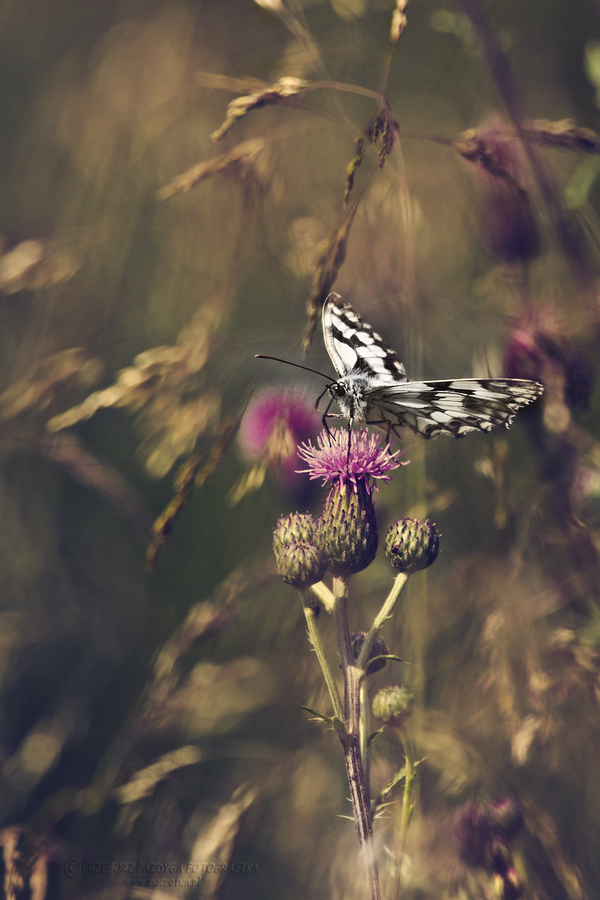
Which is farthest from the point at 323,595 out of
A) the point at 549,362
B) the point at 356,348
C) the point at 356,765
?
the point at 549,362

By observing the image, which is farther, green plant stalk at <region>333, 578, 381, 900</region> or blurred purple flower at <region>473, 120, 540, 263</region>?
blurred purple flower at <region>473, 120, 540, 263</region>

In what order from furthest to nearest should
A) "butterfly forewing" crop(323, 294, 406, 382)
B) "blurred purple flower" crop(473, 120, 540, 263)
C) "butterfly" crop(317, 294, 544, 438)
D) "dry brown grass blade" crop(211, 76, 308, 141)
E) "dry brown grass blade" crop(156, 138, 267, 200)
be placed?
"blurred purple flower" crop(473, 120, 540, 263) → "butterfly forewing" crop(323, 294, 406, 382) → "dry brown grass blade" crop(156, 138, 267, 200) → "butterfly" crop(317, 294, 544, 438) → "dry brown grass blade" crop(211, 76, 308, 141)

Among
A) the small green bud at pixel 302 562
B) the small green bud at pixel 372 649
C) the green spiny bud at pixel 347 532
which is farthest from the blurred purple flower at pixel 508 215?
the small green bud at pixel 372 649

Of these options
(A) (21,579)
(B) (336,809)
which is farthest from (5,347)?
(B) (336,809)

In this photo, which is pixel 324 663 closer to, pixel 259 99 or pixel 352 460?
pixel 352 460

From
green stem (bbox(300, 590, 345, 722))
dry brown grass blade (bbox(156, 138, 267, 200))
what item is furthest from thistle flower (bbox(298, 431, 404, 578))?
dry brown grass blade (bbox(156, 138, 267, 200))

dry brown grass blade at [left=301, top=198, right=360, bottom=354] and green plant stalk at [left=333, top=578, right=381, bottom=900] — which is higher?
dry brown grass blade at [left=301, top=198, right=360, bottom=354]

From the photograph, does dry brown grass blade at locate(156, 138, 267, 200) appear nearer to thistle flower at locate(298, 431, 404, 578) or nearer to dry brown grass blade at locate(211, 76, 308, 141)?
dry brown grass blade at locate(211, 76, 308, 141)

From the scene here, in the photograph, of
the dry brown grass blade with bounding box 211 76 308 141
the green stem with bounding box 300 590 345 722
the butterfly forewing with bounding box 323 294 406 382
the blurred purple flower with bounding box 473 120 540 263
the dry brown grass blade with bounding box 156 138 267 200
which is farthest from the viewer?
the blurred purple flower with bounding box 473 120 540 263
